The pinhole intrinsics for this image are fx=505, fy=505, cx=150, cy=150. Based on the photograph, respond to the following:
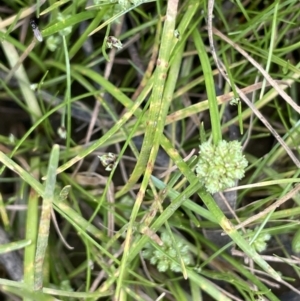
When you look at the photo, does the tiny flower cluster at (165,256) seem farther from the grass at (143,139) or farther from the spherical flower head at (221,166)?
the spherical flower head at (221,166)

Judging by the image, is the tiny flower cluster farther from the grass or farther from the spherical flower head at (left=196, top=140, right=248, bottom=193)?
the spherical flower head at (left=196, top=140, right=248, bottom=193)

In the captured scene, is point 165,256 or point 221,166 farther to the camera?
point 165,256

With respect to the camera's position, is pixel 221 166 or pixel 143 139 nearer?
pixel 221 166

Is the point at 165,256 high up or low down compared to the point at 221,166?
down

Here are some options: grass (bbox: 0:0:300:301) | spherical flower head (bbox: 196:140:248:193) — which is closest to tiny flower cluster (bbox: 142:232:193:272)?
grass (bbox: 0:0:300:301)

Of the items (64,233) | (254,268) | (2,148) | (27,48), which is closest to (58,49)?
(27,48)
